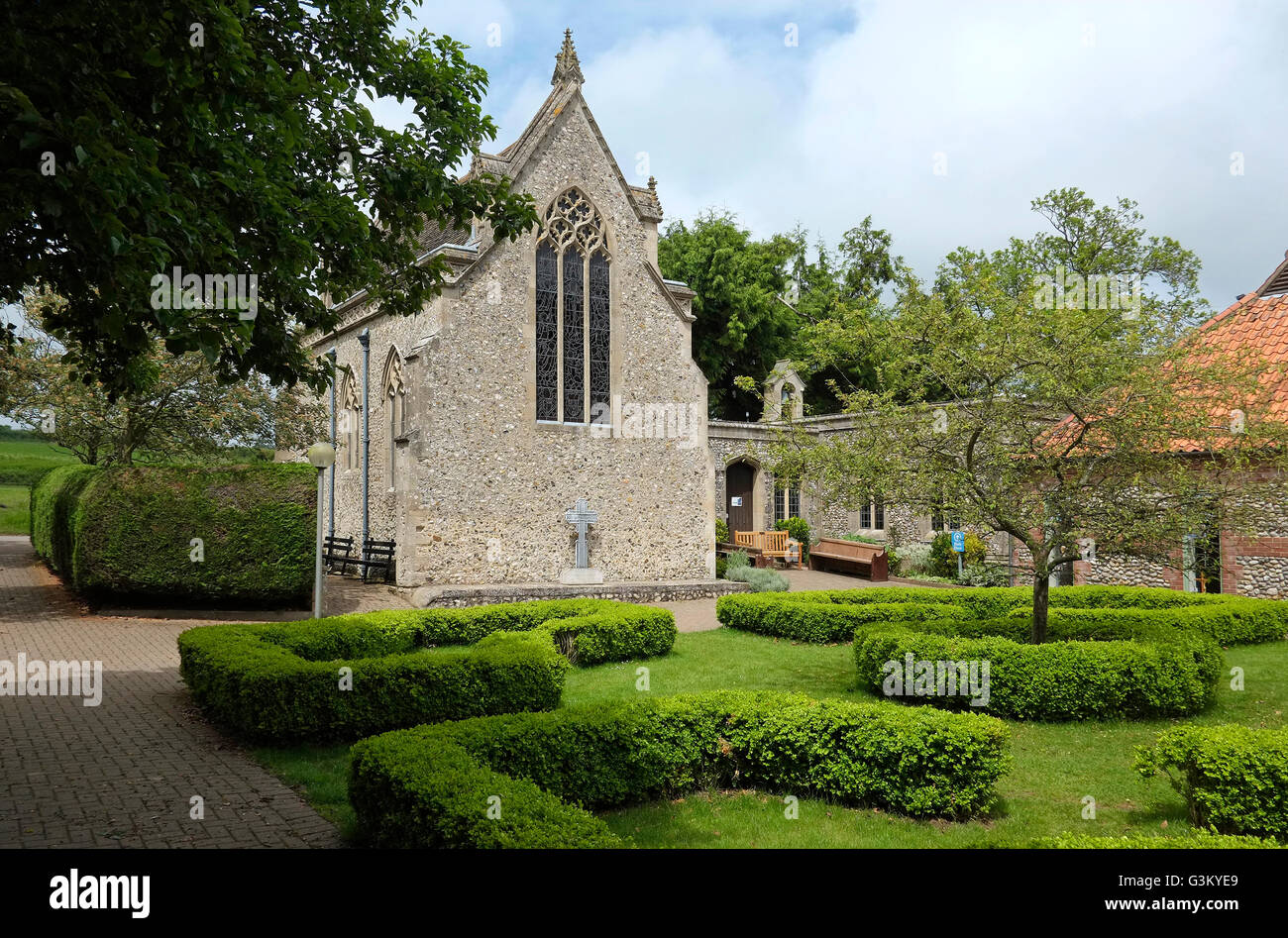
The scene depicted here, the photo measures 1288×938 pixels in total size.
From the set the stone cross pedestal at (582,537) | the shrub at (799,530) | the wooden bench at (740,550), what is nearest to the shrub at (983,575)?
the wooden bench at (740,550)

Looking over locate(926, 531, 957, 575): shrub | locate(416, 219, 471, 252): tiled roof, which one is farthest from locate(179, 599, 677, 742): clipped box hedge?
locate(926, 531, 957, 575): shrub

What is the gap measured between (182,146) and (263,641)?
640cm

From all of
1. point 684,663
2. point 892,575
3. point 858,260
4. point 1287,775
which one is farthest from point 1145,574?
point 858,260

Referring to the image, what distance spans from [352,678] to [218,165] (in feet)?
16.8

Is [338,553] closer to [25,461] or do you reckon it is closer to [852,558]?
[852,558]

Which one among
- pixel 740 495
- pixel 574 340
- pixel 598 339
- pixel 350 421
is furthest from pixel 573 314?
pixel 740 495

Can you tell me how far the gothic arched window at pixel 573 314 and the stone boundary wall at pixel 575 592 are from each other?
4.56 m

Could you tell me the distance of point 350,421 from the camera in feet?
84.2

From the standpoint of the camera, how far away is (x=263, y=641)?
10.6m

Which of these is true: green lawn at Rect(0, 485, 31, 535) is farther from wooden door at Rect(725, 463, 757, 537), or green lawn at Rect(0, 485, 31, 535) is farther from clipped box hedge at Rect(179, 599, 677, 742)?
clipped box hedge at Rect(179, 599, 677, 742)

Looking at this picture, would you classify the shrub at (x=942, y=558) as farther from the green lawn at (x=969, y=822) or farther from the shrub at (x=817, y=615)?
the green lawn at (x=969, y=822)

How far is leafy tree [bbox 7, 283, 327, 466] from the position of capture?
19047mm

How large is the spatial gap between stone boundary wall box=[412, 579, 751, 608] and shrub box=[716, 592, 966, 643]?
350 cm

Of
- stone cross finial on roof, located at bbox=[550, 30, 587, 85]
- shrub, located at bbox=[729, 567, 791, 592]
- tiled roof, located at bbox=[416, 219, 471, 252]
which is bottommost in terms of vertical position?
shrub, located at bbox=[729, 567, 791, 592]
